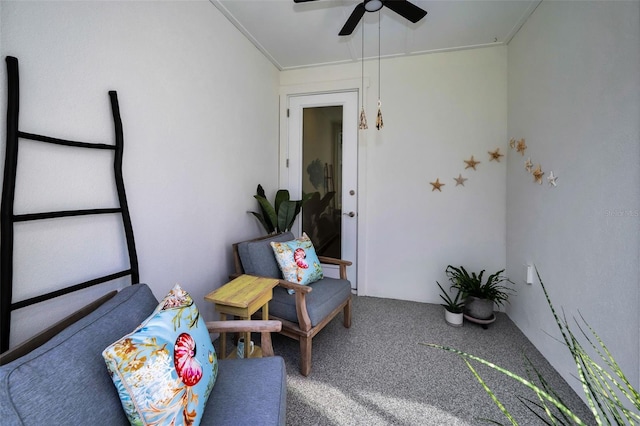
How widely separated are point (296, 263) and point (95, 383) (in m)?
1.44

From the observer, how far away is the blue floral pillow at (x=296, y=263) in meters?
2.20

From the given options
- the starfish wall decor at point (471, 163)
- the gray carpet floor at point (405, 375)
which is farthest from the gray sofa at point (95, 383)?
the starfish wall decor at point (471, 163)

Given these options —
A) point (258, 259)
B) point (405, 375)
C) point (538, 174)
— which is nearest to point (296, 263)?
point (258, 259)

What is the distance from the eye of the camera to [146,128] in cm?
168

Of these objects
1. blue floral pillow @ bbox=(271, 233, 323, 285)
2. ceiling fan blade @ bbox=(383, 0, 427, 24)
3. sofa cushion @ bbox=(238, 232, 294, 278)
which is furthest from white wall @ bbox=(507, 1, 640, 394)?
sofa cushion @ bbox=(238, 232, 294, 278)

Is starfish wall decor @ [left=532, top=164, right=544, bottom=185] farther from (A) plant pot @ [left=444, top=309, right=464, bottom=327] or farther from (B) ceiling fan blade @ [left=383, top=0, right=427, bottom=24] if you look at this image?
(B) ceiling fan blade @ [left=383, top=0, right=427, bottom=24]

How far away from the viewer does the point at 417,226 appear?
3.06 m

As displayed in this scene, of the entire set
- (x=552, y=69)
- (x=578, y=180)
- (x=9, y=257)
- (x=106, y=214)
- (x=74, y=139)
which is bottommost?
(x=9, y=257)

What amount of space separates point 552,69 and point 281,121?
245 cm

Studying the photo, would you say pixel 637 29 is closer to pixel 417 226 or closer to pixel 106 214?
pixel 417 226

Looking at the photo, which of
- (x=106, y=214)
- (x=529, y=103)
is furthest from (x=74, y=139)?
(x=529, y=103)

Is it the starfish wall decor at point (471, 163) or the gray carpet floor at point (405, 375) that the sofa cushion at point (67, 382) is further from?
the starfish wall decor at point (471, 163)

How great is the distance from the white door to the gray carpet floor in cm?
92

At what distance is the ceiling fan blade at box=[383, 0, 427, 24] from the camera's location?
1880mm
